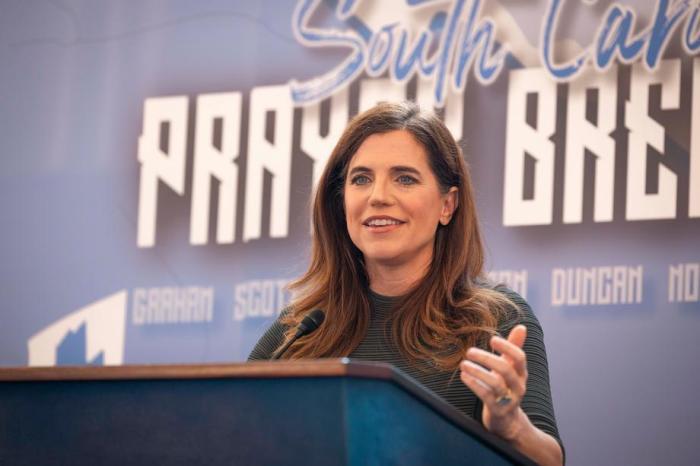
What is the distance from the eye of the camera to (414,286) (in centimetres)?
235

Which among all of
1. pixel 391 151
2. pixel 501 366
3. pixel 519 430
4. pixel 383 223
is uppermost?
pixel 391 151

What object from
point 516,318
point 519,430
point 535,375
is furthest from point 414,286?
point 519,430

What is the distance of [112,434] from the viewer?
→ 1527mm

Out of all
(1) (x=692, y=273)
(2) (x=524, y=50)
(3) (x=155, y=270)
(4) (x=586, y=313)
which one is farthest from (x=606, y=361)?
(3) (x=155, y=270)

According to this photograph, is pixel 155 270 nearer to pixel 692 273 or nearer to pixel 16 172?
pixel 16 172

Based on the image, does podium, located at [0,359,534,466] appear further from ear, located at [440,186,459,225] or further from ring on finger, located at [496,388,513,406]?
ear, located at [440,186,459,225]

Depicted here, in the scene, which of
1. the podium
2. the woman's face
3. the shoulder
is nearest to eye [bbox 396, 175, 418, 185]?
the woman's face

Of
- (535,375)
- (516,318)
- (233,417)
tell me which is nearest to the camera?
(233,417)

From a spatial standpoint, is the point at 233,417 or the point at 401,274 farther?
the point at 401,274

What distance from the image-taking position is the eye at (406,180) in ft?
7.65

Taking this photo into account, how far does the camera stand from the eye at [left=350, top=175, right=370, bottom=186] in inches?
92.9

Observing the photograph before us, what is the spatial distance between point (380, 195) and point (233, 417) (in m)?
0.90

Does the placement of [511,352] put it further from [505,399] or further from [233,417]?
[233,417]

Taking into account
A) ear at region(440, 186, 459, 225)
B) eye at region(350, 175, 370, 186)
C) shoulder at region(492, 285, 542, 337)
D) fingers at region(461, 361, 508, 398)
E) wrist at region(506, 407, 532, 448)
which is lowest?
wrist at region(506, 407, 532, 448)
